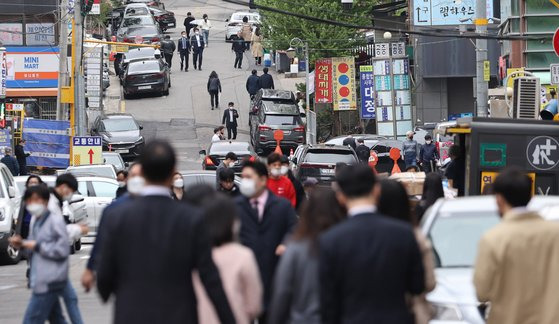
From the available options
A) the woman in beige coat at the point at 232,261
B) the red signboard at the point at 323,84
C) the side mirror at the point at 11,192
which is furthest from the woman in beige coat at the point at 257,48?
the woman in beige coat at the point at 232,261

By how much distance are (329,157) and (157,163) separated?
81.7 ft

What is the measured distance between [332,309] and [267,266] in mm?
3867

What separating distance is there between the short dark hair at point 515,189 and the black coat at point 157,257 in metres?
1.95

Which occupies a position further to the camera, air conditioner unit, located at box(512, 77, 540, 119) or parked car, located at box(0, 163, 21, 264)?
air conditioner unit, located at box(512, 77, 540, 119)

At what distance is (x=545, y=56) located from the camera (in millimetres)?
36781

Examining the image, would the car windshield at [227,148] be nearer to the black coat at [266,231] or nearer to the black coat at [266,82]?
the black coat at [266,82]

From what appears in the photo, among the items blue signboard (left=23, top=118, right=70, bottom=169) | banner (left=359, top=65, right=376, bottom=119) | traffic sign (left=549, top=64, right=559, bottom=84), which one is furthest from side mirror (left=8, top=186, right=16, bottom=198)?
banner (left=359, top=65, right=376, bottom=119)

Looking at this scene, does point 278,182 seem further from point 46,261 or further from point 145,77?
point 145,77

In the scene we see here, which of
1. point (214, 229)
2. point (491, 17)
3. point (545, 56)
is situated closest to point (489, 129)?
point (214, 229)

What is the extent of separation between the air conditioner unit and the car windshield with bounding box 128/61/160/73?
106ft

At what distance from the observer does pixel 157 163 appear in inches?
290

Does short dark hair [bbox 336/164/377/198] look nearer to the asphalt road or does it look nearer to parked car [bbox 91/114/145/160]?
the asphalt road

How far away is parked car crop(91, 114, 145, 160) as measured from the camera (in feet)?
145

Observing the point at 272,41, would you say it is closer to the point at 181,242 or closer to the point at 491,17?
the point at 491,17
